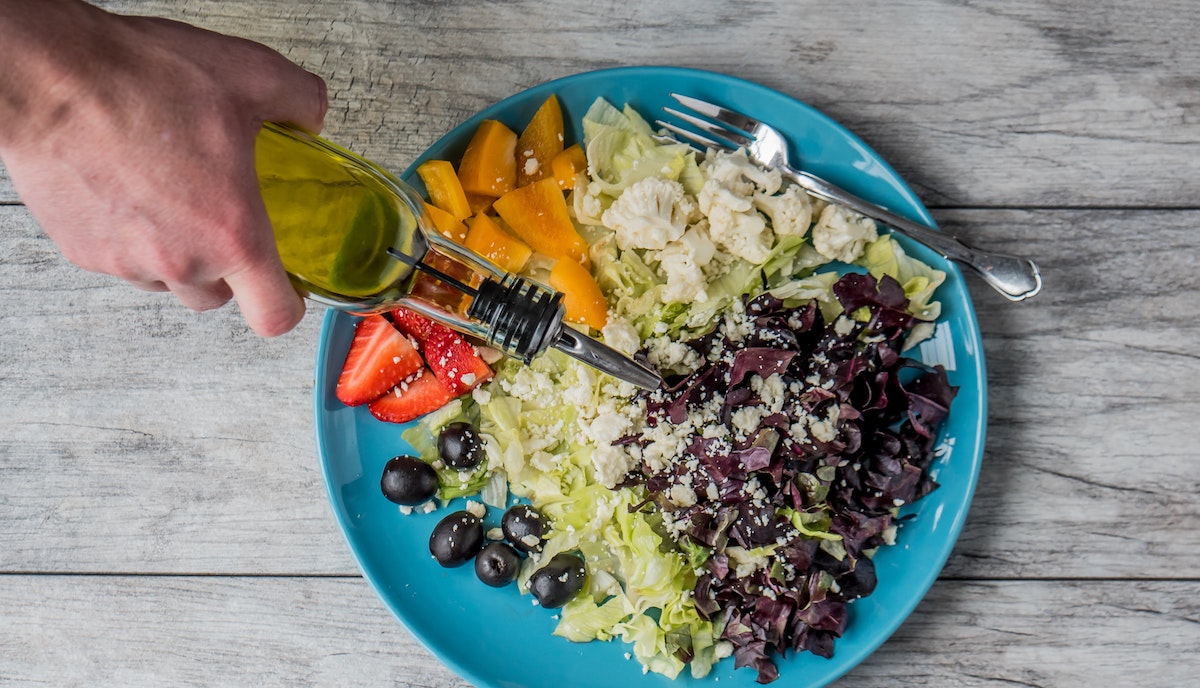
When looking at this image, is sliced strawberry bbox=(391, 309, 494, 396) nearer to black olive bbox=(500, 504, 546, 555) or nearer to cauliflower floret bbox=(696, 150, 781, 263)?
black olive bbox=(500, 504, 546, 555)

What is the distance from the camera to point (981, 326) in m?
1.47

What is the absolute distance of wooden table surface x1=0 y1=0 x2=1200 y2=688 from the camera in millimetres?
1468

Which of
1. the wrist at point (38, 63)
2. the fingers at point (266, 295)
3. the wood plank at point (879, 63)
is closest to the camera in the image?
the wrist at point (38, 63)

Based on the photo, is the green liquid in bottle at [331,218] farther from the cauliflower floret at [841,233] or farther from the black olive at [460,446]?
the cauliflower floret at [841,233]

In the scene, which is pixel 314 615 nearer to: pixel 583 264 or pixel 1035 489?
pixel 583 264

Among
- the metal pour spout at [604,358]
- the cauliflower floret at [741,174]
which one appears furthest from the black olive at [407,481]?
the cauliflower floret at [741,174]

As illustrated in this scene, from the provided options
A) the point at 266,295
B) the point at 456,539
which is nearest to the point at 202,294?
the point at 266,295

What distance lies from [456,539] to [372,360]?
32 centimetres

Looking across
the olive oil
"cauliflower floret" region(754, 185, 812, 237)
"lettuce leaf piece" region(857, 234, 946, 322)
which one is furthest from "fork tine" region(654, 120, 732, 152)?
the olive oil

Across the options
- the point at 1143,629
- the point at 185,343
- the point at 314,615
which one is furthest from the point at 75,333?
the point at 1143,629

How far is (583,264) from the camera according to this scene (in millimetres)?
1394

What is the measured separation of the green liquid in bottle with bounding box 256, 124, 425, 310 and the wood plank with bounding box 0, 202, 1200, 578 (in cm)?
47

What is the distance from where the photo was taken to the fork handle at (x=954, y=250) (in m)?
1.33

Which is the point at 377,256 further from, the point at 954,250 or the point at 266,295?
the point at 954,250
